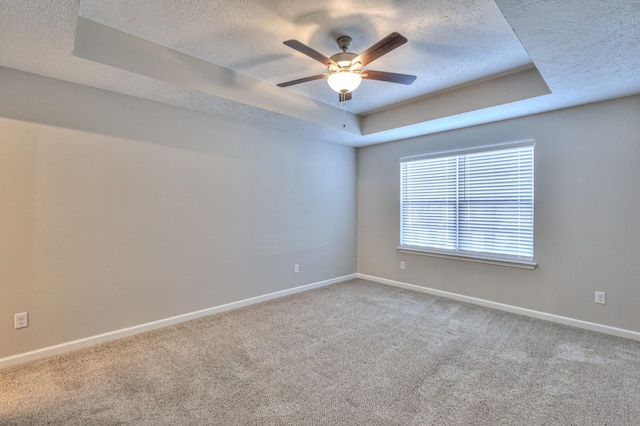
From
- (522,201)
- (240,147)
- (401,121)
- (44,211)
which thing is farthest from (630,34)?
(44,211)

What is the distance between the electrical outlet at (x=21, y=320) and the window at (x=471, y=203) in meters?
4.40

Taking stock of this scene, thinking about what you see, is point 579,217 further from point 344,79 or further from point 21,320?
point 21,320

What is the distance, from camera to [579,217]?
3309 millimetres

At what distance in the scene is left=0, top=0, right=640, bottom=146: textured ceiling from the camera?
1.93 metres

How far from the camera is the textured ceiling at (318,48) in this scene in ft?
6.32

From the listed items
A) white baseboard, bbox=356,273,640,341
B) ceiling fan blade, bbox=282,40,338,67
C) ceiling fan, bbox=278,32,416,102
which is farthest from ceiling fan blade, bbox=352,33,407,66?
white baseboard, bbox=356,273,640,341

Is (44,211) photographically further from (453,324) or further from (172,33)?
(453,324)

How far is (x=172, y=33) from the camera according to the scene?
2482 millimetres

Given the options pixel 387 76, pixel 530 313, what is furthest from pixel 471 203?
pixel 387 76

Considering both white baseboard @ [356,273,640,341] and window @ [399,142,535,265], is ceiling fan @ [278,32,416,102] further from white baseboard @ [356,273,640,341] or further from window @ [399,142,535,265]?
white baseboard @ [356,273,640,341]

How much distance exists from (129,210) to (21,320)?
3.91 feet

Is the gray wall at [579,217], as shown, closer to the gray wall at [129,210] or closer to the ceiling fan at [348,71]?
the ceiling fan at [348,71]

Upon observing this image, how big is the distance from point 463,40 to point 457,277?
2.96 metres

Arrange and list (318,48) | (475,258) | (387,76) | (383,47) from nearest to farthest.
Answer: (383,47) → (387,76) → (318,48) → (475,258)
